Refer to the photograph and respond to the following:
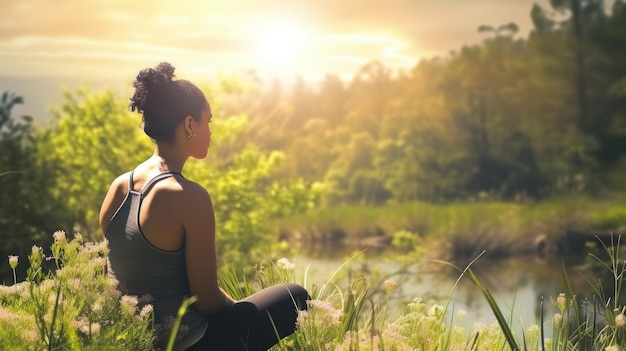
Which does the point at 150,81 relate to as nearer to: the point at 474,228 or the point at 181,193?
the point at 181,193

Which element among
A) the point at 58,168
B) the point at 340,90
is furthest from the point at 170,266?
the point at 340,90

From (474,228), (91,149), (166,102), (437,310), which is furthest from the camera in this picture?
(474,228)

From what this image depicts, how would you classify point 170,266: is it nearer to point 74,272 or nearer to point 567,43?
point 74,272

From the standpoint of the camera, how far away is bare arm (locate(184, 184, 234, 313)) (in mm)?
2580

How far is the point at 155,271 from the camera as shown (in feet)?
8.73

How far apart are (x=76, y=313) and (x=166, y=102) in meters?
0.76

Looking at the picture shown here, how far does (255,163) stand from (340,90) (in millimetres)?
23066

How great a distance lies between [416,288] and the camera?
1156 cm

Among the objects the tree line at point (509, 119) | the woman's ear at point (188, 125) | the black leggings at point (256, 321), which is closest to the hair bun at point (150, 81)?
the woman's ear at point (188, 125)

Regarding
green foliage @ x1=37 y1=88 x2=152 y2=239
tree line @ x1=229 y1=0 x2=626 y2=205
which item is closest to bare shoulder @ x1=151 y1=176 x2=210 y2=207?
green foliage @ x1=37 y1=88 x2=152 y2=239

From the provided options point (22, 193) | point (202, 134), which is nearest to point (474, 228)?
point (22, 193)

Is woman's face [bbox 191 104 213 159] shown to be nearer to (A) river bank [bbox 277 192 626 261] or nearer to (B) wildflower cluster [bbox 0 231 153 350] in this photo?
(B) wildflower cluster [bbox 0 231 153 350]

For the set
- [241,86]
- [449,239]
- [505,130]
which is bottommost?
[449,239]

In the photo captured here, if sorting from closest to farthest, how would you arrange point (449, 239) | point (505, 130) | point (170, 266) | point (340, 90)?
point (170, 266) < point (449, 239) < point (505, 130) < point (340, 90)
